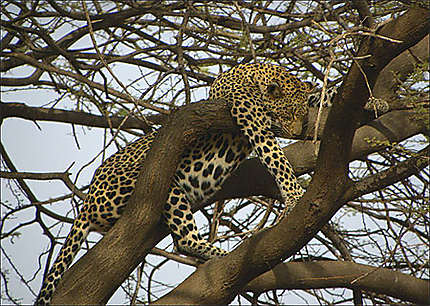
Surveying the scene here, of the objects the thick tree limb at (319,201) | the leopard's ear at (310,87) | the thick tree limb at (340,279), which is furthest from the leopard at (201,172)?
the thick tree limb at (340,279)

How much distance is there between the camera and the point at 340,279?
13.0 feet

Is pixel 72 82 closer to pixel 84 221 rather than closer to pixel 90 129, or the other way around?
pixel 90 129

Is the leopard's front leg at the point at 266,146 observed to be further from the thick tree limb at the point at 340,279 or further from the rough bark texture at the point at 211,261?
the thick tree limb at the point at 340,279

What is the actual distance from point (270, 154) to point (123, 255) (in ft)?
3.37

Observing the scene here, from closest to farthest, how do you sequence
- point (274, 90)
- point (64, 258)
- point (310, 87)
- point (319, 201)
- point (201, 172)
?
point (319, 201) < point (64, 258) < point (201, 172) < point (274, 90) < point (310, 87)

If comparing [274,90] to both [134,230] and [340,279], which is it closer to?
[340,279]

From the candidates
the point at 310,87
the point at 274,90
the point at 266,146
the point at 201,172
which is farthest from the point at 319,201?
the point at 310,87

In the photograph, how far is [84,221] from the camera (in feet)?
12.6

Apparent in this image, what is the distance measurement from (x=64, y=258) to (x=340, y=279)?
66.0 inches

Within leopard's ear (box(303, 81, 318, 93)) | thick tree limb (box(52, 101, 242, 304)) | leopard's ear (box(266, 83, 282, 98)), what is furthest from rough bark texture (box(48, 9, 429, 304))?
leopard's ear (box(303, 81, 318, 93))

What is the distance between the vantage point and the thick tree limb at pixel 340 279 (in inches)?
156

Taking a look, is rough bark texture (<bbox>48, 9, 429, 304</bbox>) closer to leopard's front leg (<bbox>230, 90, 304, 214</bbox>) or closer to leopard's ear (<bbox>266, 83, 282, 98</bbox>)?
leopard's front leg (<bbox>230, 90, 304, 214</bbox>)

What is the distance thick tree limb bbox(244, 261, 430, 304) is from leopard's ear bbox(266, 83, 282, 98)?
1.14 meters

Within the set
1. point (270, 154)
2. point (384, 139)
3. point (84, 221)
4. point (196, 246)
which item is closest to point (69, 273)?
point (84, 221)
